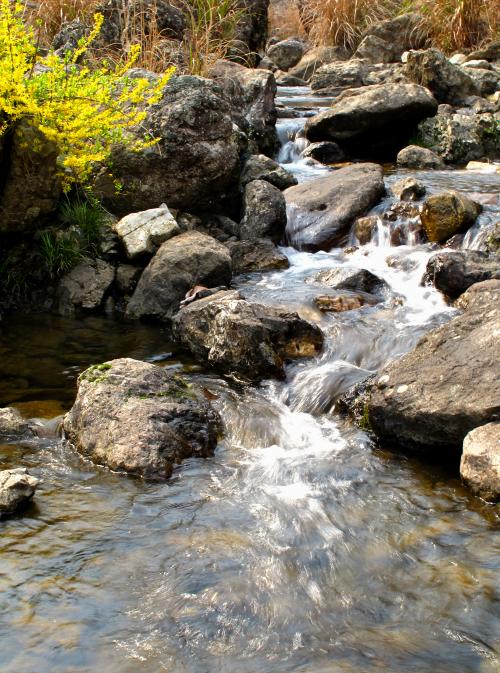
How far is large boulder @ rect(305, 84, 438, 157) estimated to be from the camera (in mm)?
11898

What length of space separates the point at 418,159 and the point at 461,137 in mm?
1103

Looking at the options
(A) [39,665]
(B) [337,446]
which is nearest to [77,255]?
(B) [337,446]

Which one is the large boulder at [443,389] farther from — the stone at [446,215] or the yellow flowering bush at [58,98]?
the yellow flowering bush at [58,98]

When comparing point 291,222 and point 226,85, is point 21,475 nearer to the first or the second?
point 291,222

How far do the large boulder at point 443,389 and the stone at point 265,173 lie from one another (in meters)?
5.06

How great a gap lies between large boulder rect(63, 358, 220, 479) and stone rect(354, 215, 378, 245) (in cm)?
438

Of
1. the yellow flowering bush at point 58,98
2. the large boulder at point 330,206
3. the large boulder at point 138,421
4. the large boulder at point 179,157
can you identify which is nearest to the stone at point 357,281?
the large boulder at point 330,206

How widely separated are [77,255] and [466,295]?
13.7ft

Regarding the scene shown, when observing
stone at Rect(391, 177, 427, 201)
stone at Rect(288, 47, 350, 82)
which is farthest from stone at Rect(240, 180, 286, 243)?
stone at Rect(288, 47, 350, 82)

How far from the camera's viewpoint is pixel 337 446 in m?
5.01

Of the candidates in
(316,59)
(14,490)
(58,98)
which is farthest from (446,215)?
(316,59)

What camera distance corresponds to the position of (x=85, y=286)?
7746 millimetres

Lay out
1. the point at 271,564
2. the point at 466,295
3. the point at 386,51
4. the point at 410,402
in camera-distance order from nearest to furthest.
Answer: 1. the point at 271,564
2. the point at 410,402
3. the point at 466,295
4. the point at 386,51

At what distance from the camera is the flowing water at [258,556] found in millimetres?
2982
